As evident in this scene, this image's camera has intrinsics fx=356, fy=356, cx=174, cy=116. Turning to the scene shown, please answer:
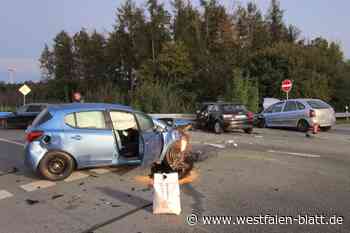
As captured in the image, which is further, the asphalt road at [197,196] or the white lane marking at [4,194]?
the white lane marking at [4,194]

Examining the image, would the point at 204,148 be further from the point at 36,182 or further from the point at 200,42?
the point at 200,42

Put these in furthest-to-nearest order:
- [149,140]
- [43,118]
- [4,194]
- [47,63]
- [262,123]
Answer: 1. [47,63]
2. [262,123]
3. [43,118]
4. [149,140]
5. [4,194]

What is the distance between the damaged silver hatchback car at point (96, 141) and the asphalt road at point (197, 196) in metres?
0.36

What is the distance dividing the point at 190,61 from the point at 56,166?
1506 inches

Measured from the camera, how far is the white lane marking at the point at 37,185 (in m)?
6.84

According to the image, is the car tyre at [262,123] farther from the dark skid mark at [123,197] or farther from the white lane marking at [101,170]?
the dark skid mark at [123,197]

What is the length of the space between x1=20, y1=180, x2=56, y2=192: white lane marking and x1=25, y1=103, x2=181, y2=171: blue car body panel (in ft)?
1.10

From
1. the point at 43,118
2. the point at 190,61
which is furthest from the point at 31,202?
the point at 190,61

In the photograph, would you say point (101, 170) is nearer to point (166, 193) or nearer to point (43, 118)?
point (43, 118)

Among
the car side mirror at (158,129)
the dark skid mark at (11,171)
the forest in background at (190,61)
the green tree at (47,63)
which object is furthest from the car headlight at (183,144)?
the green tree at (47,63)

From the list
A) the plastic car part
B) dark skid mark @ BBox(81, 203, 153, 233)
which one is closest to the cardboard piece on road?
dark skid mark @ BBox(81, 203, 153, 233)

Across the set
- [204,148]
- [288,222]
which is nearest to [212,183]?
[288,222]

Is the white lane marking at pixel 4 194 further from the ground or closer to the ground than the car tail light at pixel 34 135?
closer to the ground

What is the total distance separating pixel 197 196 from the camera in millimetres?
6008
